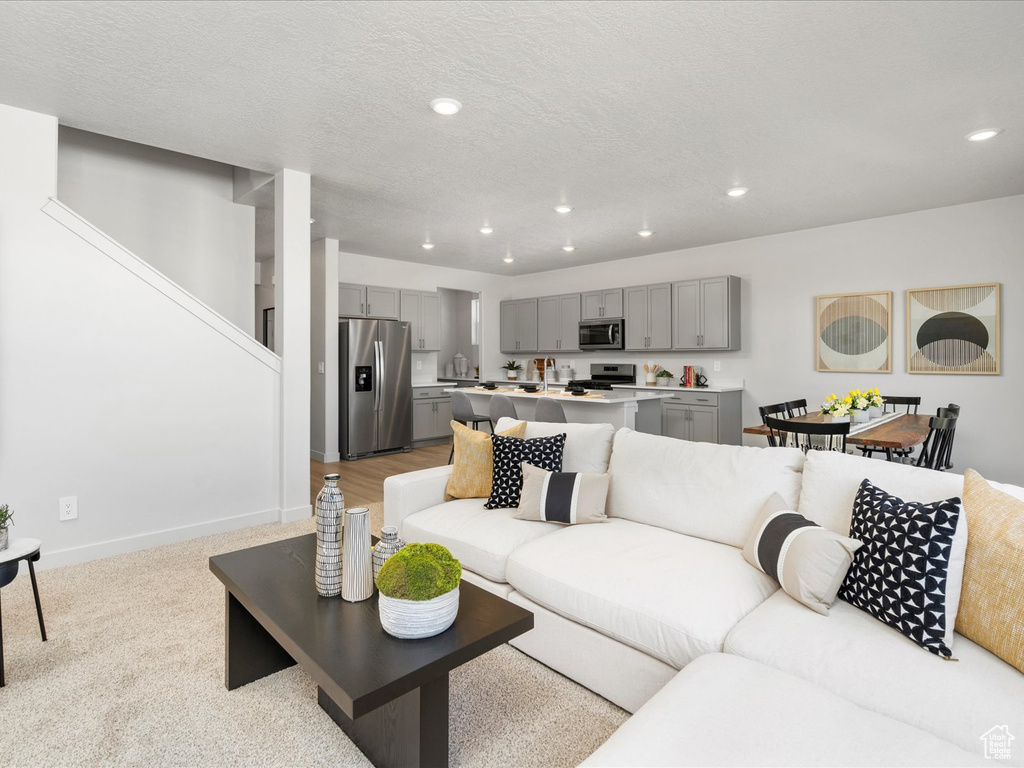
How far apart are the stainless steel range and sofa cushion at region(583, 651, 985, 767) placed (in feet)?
18.7

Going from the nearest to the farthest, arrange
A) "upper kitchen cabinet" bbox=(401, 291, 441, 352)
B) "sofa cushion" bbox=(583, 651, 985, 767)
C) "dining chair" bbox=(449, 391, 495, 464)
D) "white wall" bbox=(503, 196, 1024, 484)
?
"sofa cushion" bbox=(583, 651, 985, 767) → "white wall" bbox=(503, 196, 1024, 484) → "dining chair" bbox=(449, 391, 495, 464) → "upper kitchen cabinet" bbox=(401, 291, 441, 352)

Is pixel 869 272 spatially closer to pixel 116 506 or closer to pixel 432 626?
pixel 432 626

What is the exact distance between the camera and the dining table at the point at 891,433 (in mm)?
3006

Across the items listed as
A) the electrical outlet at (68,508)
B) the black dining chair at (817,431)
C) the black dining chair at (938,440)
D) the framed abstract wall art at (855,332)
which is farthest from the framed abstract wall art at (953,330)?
the electrical outlet at (68,508)

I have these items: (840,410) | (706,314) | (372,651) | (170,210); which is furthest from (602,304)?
(372,651)

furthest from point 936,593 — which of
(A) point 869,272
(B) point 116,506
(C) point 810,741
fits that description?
(A) point 869,272

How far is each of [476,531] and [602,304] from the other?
5200 mm

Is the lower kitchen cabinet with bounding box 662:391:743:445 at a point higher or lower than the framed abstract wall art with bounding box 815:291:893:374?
lower

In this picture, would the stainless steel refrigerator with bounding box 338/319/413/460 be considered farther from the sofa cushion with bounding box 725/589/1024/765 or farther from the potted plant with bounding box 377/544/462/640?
the sofa cushion with bounding box 725/589/1024/765

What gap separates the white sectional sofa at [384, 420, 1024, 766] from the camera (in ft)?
3.78

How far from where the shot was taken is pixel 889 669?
1349mm

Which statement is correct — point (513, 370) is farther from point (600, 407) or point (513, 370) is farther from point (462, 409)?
point (600, 407)

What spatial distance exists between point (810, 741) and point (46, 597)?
10.8 feet

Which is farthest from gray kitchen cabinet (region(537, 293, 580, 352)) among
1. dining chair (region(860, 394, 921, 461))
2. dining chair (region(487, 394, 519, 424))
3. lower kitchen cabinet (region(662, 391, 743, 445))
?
dining chair (region(860, 394, 921, 461))
